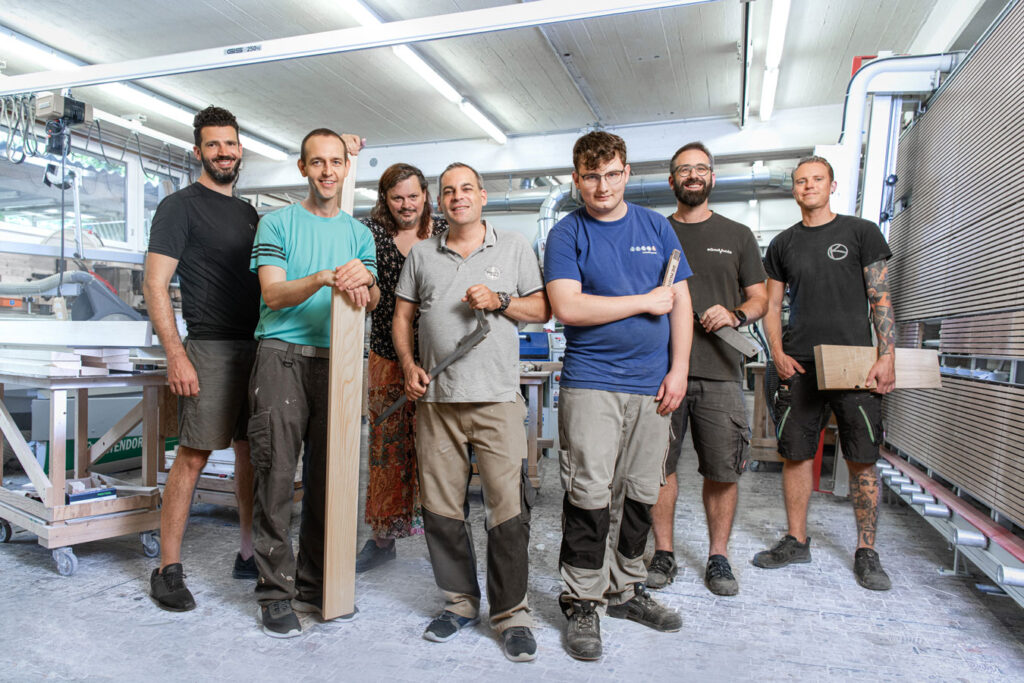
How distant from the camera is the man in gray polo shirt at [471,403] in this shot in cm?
193

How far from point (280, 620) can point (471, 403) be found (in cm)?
85

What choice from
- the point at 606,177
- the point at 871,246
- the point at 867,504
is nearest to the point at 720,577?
the point at 867,504

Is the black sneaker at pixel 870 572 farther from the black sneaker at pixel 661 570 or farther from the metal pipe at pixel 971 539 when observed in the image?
the black sneaker at pixel 661 570

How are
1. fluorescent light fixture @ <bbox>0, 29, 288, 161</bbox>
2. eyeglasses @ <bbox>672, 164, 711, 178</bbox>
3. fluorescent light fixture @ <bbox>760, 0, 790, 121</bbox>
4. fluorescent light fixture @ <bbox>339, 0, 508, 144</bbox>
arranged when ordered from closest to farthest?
eyeglasses @ <bbox>672, 164, 711, 178</bbox>
fluorescent light fixture @ <bbox>760, 0, 790, 121</bbox>
fluorescent light fixture @ <bbox>339, 0, 508, 144</bbox>
fluorescent light fixture @ <bbox>0, 29, 288, 161</bbox>

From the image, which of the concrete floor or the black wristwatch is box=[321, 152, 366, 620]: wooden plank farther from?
the black wristwatch

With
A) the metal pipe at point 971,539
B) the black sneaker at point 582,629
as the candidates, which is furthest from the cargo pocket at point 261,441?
the metal pipe at point 971,539

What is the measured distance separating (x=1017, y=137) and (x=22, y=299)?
5795 mm

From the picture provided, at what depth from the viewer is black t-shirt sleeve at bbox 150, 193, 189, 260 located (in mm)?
2166

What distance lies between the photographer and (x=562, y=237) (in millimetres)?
1974

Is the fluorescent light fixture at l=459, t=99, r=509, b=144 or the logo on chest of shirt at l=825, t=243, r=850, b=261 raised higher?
the fluorescent light fixture at l=459, t=99, r=509, b=144

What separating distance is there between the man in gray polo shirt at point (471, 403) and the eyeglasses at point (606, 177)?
0.92 ft

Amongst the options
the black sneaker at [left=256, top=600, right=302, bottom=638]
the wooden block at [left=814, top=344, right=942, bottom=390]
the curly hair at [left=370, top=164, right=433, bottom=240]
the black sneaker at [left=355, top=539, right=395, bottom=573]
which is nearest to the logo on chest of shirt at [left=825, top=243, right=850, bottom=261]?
the wooden block at [left=814, top=344, right=942, bottom=390]

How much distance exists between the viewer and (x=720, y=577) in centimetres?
237

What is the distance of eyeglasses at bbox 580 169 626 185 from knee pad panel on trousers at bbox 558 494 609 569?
3.02ft
